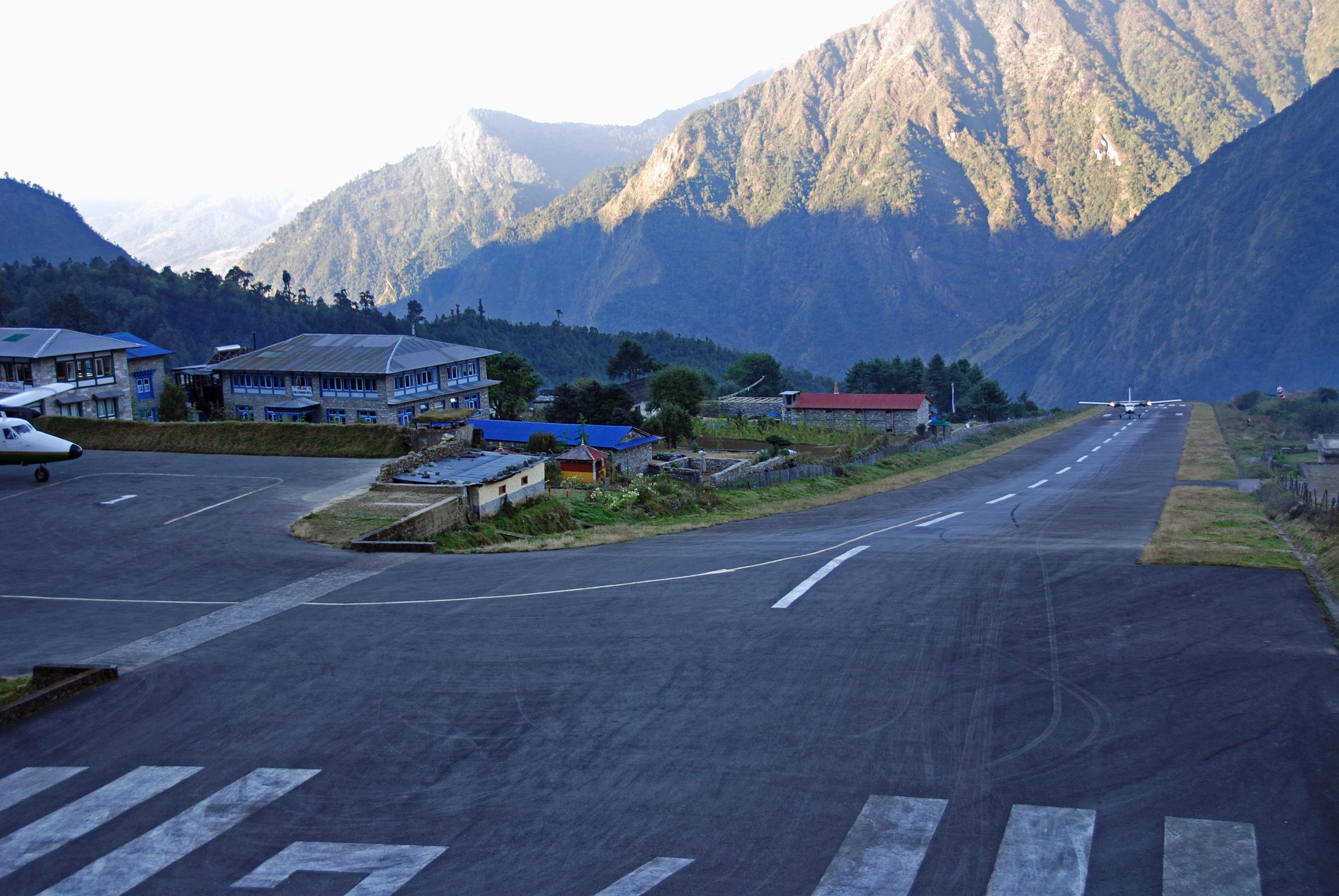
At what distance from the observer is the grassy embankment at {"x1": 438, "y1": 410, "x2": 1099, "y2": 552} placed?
3266 cm

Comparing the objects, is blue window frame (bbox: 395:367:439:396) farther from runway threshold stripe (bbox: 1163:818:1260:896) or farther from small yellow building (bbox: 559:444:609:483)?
runway threshold stripe (bbox: 1163:818:1260:896)

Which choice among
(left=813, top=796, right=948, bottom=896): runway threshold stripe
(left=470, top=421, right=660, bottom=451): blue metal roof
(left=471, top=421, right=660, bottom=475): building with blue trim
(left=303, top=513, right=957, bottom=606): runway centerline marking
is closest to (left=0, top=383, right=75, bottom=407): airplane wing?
(left=471, top=421, right=660, bottom=475): building with blue trim

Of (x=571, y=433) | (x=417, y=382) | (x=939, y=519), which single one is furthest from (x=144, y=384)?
(x=939, y=519)

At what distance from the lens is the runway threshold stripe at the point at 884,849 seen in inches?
416

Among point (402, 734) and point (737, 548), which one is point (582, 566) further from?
point (402, 734)

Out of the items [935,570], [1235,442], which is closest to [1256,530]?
[935,570]

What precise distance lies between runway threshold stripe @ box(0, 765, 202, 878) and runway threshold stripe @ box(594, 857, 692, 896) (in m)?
6.64

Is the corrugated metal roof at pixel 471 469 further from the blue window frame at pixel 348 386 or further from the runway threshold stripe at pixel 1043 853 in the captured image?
the blue window frame at pixel 348 386

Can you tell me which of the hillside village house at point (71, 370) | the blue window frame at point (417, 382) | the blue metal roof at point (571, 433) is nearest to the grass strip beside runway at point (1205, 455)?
the blue metal roof at point (571, 433)

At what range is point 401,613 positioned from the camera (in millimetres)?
21656

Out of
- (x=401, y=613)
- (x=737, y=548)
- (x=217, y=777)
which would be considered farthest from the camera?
(x=737, y=548)

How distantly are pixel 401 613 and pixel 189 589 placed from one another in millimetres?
6470

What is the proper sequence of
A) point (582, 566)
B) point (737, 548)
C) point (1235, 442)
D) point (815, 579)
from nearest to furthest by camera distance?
point (815, 579) → point (582, 566) → point (737, 548) → point (1235, 442)

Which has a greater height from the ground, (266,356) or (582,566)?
(266,356)
